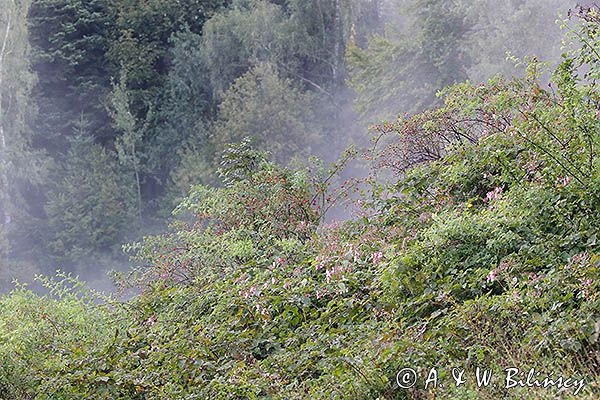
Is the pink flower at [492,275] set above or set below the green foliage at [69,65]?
below

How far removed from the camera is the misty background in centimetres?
2942

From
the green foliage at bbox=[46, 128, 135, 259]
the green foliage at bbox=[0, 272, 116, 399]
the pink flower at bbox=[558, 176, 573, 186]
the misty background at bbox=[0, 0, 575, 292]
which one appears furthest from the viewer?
the green foliage at bbox=[46, 128, 135, 259]

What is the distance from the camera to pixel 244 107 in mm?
29469

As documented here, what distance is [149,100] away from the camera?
33.2 m

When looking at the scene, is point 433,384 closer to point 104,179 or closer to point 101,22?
point 104,179

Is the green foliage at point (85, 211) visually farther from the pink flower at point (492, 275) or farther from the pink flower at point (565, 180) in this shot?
the pink flower at point (492, 275)

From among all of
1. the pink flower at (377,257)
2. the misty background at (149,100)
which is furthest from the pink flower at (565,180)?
the misty background at (149,100)

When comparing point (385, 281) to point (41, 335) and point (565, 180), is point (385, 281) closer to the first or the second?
point (565, 180)

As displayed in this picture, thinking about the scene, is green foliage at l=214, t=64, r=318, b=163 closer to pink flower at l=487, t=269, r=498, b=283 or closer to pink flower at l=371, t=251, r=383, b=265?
pink flower at l=371, t=251, r=383, b=265

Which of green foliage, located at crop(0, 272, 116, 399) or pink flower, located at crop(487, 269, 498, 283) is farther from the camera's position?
green foliage, located at crop(0, 272, 116, 399)

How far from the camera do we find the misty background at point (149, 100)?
29.4m

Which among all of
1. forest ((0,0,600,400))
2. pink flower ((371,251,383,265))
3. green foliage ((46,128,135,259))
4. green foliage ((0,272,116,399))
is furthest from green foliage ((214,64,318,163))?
pink flower ((371,251,383,265))

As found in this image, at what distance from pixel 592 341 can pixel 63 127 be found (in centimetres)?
3108

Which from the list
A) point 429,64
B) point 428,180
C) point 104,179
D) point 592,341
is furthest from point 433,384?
point 104,179
